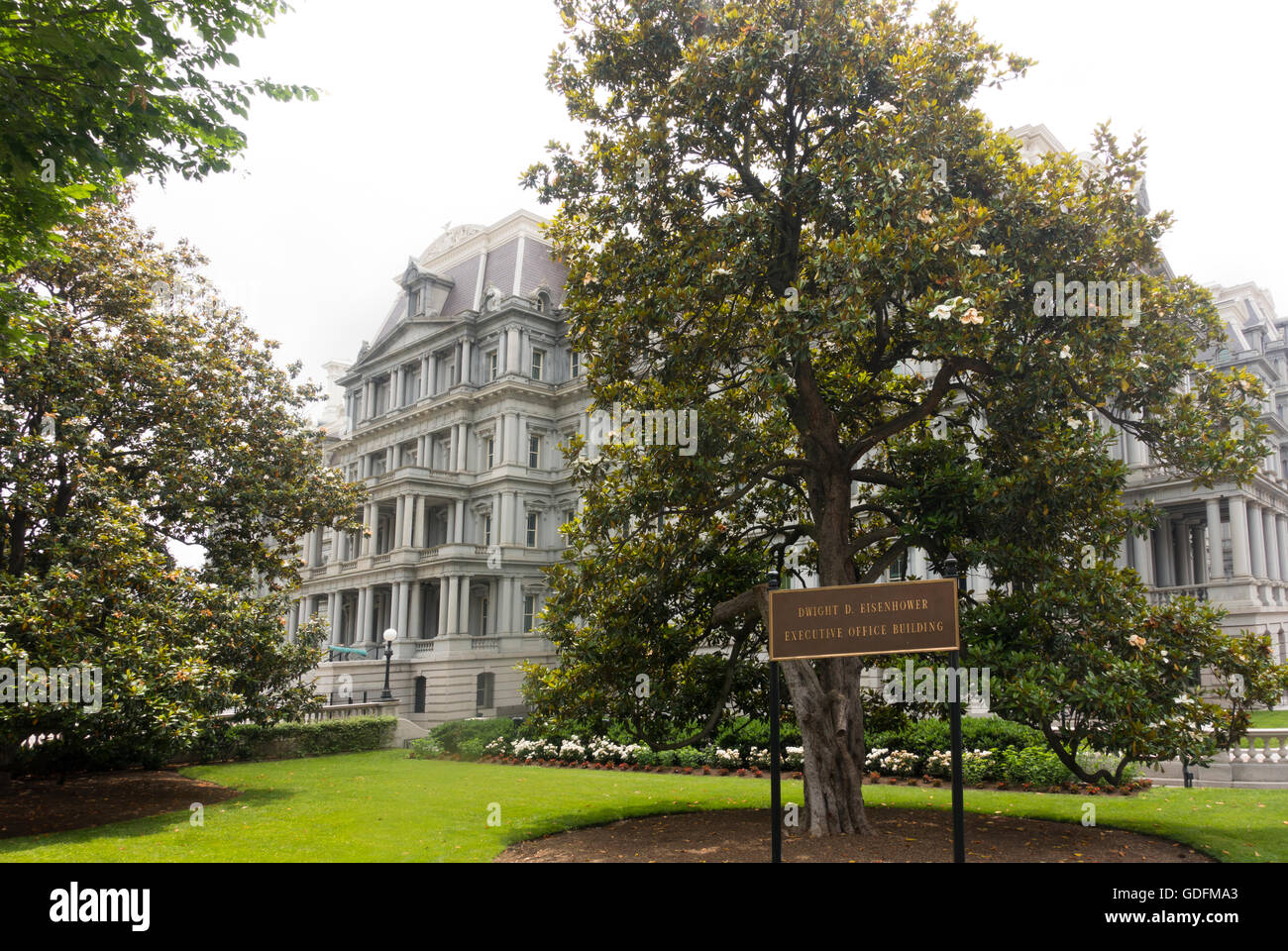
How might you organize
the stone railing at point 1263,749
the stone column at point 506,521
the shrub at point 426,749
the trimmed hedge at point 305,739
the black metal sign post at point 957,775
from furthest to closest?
the stone column at point 506,521 < the shrub at point 426,749 < the trimmed hedge at point 305,739 < the stone railing at point 1263,749 < the black metal sign post at point 957,775

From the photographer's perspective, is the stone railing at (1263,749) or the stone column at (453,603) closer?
the stone railing at (1263,749)

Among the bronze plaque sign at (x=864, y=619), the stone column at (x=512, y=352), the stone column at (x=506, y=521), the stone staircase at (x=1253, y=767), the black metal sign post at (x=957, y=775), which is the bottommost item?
the stone staircase at (x=1253, y=767)

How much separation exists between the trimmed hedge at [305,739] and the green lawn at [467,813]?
4576 millimetres

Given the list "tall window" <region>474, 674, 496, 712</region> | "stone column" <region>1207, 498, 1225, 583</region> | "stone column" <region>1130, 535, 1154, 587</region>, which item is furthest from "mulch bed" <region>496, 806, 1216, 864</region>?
"tall window" <region>474, 674, 496, 712</region>

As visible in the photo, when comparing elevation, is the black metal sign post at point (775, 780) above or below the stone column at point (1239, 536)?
below

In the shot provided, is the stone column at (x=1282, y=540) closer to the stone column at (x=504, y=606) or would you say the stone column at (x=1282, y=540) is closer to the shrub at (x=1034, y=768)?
the shrub at (x=1034, y=768)

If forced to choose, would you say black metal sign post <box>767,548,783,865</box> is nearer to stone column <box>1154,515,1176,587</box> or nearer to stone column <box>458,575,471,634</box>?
stone column <box>1154,515,1176,587</box>

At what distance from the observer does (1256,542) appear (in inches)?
1347

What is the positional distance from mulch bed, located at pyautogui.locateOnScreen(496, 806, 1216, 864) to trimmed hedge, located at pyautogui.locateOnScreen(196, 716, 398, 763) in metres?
14.8

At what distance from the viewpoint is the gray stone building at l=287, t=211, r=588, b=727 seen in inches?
1854

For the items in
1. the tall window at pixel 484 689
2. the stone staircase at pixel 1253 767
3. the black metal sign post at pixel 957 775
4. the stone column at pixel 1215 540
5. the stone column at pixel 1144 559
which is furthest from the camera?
the tall window at pixel 484 689

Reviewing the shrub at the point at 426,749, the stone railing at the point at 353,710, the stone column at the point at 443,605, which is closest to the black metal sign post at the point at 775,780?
the shrub at the point at 426,749

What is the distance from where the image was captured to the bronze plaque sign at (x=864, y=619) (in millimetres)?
9789
